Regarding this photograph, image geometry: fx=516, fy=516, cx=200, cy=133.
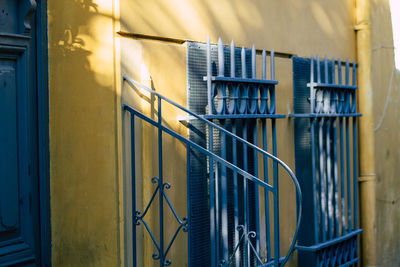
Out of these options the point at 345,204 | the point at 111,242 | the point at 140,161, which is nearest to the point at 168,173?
the point at 140,161

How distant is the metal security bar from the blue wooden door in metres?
1.16

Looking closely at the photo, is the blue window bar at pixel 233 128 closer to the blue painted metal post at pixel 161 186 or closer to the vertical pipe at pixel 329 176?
the blue painted metal post at pixel 161 186

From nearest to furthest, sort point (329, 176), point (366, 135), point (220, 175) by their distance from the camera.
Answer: point (220, 175), point (329, 176), point (366, 135)

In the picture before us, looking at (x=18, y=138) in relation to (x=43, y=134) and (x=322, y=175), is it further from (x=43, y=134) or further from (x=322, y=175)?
(x=322, y=175)

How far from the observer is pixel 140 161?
3.31 meters

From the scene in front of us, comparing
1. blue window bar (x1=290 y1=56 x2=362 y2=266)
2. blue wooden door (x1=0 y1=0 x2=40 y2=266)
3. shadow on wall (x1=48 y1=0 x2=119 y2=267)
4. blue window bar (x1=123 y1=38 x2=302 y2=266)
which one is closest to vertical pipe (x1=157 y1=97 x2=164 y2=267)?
blue window bar (x1=123 y1=38 x2=302 y2=266)

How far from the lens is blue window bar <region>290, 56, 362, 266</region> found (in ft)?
15.3

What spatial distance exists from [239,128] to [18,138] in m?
1.70

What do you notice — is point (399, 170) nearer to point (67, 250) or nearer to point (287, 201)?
point (287, 201)

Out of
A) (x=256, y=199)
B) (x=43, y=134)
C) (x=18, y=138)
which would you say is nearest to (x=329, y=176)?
(x=256, y=199)

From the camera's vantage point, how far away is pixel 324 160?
16.3 feet

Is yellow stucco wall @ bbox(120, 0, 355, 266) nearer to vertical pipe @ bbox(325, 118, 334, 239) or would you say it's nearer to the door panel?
vertical pipe @ bbox(325, 118, 334, 239)

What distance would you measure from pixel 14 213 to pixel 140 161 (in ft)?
2.68

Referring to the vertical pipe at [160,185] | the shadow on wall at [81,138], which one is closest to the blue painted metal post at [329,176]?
the vertical pipe at [160,185]
